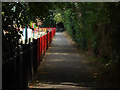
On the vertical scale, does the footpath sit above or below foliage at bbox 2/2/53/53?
below

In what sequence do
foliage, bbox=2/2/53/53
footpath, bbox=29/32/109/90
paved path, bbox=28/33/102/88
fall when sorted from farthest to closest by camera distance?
paved path, bbox=28/33/102/88, footpath, bbox=29/32/109/90, foliage, bbox=2/2/53/53

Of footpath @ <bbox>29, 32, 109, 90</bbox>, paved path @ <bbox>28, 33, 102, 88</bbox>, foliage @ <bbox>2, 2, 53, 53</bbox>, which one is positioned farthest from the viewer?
paved path @ <bbox>28, 33, 102, 88</bbox>

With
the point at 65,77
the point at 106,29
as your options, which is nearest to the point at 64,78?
the point at 65,77

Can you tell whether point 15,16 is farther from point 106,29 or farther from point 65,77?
point 106,29

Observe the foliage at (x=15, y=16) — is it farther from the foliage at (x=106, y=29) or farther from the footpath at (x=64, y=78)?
the foliage at (x=106, y=29)

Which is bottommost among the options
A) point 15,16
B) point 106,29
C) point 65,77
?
point 65,77

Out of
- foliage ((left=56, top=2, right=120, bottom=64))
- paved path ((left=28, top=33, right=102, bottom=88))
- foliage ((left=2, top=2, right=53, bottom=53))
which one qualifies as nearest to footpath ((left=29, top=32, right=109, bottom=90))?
paved path ((left=28, top=33, right=102, bottom=88))

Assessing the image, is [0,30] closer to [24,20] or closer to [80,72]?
[24,20]

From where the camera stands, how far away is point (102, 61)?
13.9 meters

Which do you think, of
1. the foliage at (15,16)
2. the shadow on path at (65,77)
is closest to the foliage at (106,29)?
the shadow on path at (65,77)

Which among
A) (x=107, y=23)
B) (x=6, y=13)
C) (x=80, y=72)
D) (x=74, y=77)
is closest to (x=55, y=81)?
(x=74, y=77)

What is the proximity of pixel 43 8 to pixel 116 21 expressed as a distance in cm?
301

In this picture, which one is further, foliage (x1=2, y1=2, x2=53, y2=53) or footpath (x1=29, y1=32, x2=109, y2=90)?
footpath (x1=29, y1=32, x2=109, y2=90)

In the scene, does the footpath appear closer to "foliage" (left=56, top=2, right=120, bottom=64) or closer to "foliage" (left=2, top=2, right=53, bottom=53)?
"foliage" (left=56, top=2, right=120, bottom=64)
